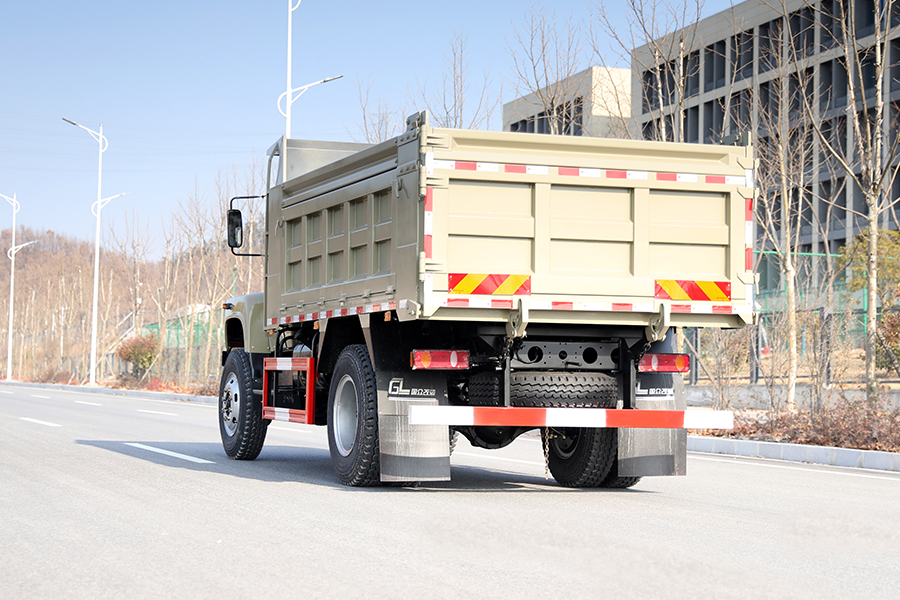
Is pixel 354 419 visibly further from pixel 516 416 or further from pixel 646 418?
pixel 646 418

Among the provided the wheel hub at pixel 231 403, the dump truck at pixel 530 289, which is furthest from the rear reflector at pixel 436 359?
the wheel hub at pixel 231 403

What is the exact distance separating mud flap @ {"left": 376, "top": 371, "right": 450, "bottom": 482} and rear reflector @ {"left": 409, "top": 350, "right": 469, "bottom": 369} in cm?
36

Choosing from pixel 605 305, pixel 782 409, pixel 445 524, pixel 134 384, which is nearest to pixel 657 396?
pixel 605 305

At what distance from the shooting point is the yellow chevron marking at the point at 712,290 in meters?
8.95

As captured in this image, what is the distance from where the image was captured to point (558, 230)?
28.3 ft

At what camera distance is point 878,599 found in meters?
5.33

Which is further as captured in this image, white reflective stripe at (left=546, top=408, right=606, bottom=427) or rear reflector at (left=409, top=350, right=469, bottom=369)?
rear reflector at (left=409, top=350, right=469, bottom=369)

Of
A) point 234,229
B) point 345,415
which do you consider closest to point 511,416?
point 345,415

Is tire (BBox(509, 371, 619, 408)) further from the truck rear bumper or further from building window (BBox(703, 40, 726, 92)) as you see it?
building window (BBox(703, 40, 726, 92))

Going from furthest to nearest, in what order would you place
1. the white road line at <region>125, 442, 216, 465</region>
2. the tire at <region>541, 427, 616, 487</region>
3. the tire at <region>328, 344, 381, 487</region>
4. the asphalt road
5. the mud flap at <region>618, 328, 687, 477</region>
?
the white road line at <region>125, 442, 216, 465</region> < the tire at <region>541, 427, 616, 487</region> < the mud flap at <region>618, 328, 687, 477</region> < the tire at <region>328, 344, 381, 487</region> < the asphalt road

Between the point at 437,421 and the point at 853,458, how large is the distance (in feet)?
22.5

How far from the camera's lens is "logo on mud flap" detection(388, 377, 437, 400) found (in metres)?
9.06

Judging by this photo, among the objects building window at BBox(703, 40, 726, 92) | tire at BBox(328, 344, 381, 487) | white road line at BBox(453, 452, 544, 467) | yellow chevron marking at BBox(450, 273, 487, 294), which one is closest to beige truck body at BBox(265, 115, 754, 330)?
yellow chevron marking at BBox(450, 273, 487, 294)

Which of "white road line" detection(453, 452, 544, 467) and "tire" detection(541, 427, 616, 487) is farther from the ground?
"tire" detection(541, 427, 616, 487)
